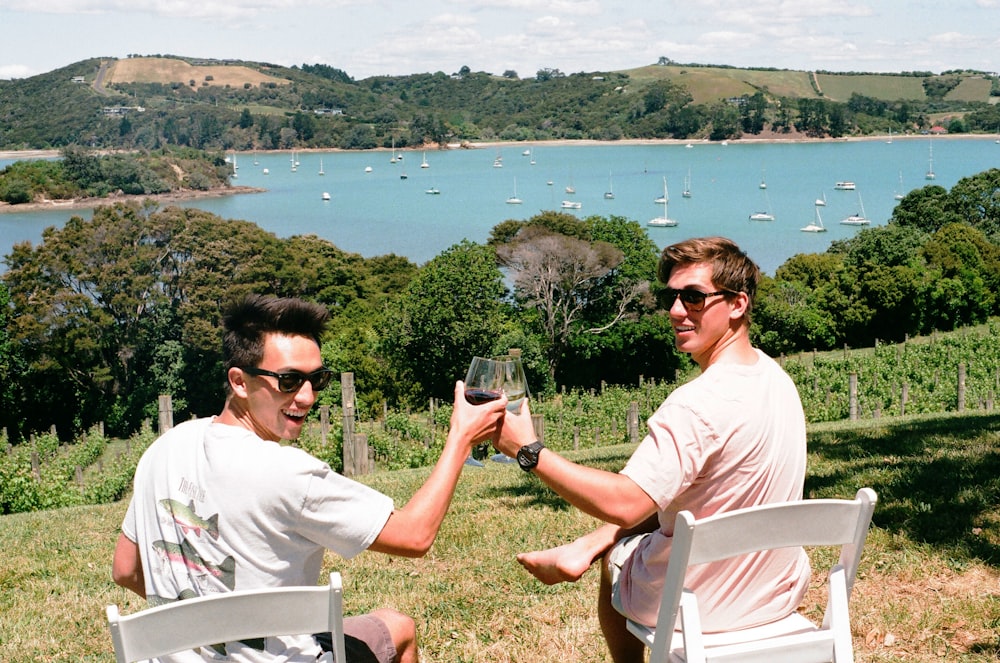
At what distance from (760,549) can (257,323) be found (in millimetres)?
1529

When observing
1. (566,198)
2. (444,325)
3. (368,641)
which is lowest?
(444,325)

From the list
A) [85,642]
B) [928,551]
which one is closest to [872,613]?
[928,551]

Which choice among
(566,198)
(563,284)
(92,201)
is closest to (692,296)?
(563,284)

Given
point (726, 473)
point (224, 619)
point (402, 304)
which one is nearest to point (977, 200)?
point (402, 304)

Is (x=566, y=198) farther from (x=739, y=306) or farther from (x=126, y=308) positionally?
(x=739, y=306)

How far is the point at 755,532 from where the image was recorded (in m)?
2.47

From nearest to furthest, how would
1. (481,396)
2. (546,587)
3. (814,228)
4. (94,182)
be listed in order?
(481,396)
(546,587)
(814,228)
(94,182)

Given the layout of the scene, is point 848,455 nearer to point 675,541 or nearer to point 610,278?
point 675,541

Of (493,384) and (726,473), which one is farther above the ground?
(493,384)

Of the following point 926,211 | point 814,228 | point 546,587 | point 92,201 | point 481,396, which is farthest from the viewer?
point 92,201

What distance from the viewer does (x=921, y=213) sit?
67688mm

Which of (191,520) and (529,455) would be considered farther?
(529,455)

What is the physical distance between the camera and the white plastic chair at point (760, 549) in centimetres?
243

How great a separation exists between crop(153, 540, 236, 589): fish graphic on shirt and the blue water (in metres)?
87.9
